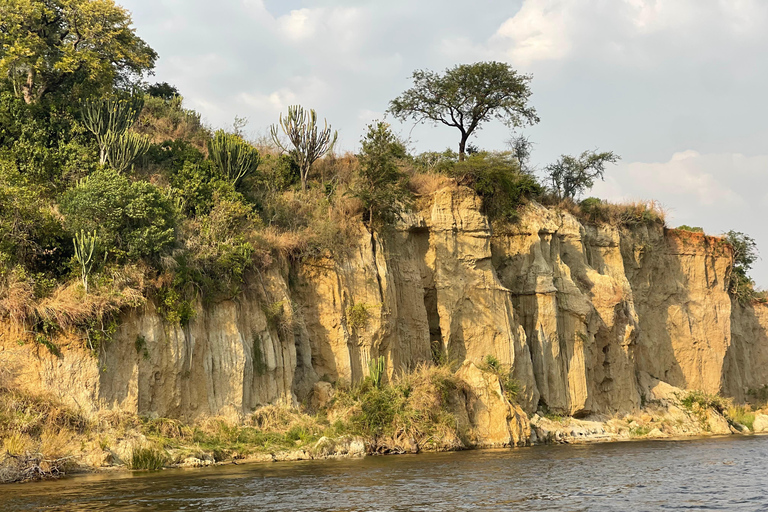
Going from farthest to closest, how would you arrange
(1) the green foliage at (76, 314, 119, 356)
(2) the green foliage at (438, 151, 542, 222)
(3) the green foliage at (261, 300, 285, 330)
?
1. (2) the green foliage at (438, 151, 542, 222)
2. (3) the green foliage at (261, 300, 285, 330)
3. (1) the green foliage at (76, 314, 119, 356)

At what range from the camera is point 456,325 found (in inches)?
1350

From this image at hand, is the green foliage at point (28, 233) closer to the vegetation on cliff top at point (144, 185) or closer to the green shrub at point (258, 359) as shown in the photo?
the vegetation on cliff top at point (144, 185)

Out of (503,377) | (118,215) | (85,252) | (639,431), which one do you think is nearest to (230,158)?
(118,215)

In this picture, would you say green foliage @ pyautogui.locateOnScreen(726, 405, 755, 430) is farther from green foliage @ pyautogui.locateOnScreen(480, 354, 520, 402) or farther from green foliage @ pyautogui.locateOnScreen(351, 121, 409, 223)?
green foliage @ pyautogui.locateOnScreen(351, 121, 409, 223)

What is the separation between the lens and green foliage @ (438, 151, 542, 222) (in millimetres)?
36938

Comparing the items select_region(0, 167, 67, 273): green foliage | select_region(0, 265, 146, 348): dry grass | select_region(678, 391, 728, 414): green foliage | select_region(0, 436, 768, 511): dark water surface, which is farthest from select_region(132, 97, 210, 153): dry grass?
select_region(678, 391, 728, 414): green foliage

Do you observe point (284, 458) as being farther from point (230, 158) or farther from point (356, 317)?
point (230, 158)

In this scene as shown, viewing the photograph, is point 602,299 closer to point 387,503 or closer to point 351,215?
point 351,215

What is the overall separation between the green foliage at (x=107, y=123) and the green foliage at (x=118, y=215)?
3594 millimetres

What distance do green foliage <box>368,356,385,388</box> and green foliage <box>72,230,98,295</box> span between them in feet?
33.5

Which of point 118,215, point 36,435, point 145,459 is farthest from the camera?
point 118,215

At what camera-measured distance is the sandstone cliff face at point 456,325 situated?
922 inches

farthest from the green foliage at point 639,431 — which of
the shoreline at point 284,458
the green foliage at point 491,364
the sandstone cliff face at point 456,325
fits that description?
the green foliage at point 491,364

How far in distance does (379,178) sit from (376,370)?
7.97 m
